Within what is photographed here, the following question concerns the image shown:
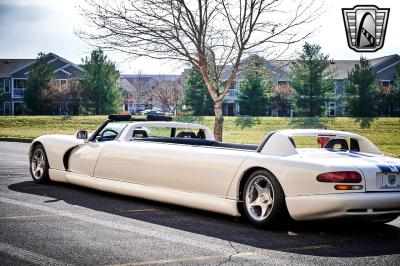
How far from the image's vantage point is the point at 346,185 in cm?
575

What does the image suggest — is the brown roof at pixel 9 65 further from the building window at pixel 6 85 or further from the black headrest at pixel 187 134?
the black headrest at pixel 187 134

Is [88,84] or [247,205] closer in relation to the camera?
[247,205]

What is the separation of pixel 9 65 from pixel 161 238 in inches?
2915

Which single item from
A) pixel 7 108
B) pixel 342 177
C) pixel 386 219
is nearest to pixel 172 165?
pixel 342 177

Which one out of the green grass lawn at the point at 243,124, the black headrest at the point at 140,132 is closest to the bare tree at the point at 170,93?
the green grass lawn at the point at 243,124

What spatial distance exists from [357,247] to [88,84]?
4823 centimetres

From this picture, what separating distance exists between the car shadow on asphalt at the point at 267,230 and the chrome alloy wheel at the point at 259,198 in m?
0.18

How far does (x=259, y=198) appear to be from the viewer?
248 inches

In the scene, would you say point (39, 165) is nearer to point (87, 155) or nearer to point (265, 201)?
point (87, 155)

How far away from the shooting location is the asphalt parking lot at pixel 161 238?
483cm

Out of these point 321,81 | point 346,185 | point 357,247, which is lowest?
point 357,247

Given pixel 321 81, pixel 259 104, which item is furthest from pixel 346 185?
pixel 259 104

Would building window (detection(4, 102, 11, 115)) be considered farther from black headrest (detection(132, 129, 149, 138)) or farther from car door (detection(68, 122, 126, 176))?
black headrest (detection(132, 129, 149, 138))

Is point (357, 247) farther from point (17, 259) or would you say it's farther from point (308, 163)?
point (17, 259)
